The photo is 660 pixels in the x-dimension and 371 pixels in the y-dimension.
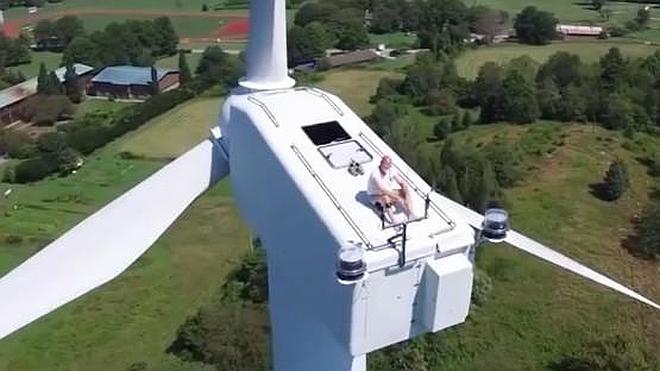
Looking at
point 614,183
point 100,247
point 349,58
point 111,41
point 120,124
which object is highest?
point 100,247

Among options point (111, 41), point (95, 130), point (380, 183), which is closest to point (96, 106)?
point (95, 130)

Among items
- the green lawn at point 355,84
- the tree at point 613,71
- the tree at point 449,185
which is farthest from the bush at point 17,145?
the tree at point 613,71

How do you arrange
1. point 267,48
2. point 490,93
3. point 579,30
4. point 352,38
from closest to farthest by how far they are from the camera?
point 267,48
point 490,93
point 352,38
point 579,30

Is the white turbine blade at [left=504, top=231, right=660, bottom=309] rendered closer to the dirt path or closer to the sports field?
the sports field

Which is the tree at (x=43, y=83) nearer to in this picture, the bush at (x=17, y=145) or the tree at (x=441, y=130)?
the bush at (x=17, y=145)

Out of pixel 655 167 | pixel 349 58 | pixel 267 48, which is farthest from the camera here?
pixel 349 58

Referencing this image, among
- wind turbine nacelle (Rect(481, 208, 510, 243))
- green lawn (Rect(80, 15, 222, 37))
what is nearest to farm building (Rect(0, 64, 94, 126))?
green lawn (Rect(80, 15, 222, 37))

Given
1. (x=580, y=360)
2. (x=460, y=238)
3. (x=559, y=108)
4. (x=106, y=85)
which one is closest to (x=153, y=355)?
(x=580, y=360)

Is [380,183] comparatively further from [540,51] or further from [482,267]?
[540,51]
